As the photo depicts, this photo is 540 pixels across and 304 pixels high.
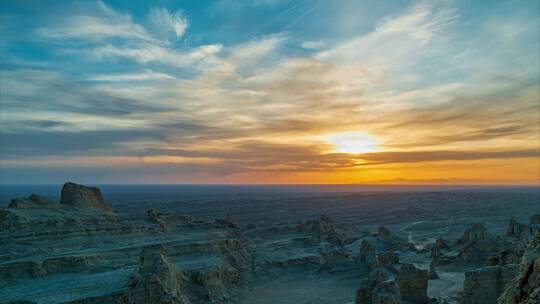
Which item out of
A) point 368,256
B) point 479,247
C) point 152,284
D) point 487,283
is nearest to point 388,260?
point 368,256

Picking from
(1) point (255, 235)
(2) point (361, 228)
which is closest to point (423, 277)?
(1) point (255, 235)

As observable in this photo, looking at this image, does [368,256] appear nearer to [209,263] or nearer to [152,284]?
[209,263]

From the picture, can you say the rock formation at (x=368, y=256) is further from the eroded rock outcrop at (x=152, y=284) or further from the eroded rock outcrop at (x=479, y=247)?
the eroded rock outcrop at (x=152, y=284)

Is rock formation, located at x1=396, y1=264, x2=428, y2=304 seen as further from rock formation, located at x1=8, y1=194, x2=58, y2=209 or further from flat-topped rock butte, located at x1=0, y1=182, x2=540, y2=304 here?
rock formation, located at x1=8, y1=194, x2=58, y2=209

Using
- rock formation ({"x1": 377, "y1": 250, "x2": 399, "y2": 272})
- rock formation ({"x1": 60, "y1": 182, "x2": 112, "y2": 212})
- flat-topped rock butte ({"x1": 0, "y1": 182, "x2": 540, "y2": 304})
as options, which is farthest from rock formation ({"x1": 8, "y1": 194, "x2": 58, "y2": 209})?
rock formation ({"x1": 377, "y1": 250, "x2": 399, "y2": 272})

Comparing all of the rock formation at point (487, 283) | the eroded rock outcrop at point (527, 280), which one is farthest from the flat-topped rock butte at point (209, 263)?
the eroded rock outcrop at point (527, 280)

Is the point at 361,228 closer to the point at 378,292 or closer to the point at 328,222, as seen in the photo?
Result: the point at 328,222
